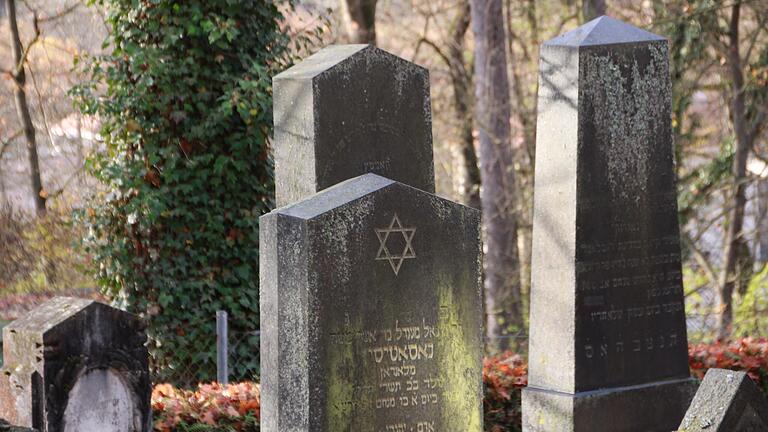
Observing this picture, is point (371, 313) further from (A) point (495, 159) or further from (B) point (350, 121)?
(A) point (495, 159)

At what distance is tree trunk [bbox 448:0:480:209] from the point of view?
21.9 m

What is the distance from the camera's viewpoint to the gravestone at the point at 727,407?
15.6 feet

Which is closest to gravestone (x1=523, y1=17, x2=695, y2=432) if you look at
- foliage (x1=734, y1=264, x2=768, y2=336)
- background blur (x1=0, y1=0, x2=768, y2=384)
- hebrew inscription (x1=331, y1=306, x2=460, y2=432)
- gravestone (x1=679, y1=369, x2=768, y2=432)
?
hebrew inscription (x1=331, y1=306, x2=460, y2=432)

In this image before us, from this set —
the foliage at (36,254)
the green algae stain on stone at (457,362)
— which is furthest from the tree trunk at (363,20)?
the green algae stain on stone at (457,362)

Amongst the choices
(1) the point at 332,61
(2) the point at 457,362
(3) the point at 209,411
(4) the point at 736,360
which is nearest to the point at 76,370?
(3) the point at 209,411

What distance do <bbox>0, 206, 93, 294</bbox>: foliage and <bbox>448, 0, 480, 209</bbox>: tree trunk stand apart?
825 centimetres

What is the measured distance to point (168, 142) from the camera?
11.8 metres

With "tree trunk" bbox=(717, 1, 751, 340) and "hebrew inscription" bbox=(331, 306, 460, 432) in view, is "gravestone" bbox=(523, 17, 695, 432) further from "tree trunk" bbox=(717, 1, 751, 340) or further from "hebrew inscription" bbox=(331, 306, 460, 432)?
"tree trunk" bbox=(717, 1, 751, 340)

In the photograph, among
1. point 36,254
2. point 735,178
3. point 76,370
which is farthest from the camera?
point 735,178

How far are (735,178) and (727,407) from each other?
1183cm

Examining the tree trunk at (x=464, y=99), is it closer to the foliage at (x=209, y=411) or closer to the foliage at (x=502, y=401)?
the foliage at (x=502, y=401)

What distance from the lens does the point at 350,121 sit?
8742 millimetres

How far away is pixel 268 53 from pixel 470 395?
21.5 feet

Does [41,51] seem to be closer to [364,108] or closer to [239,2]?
[239,2]
